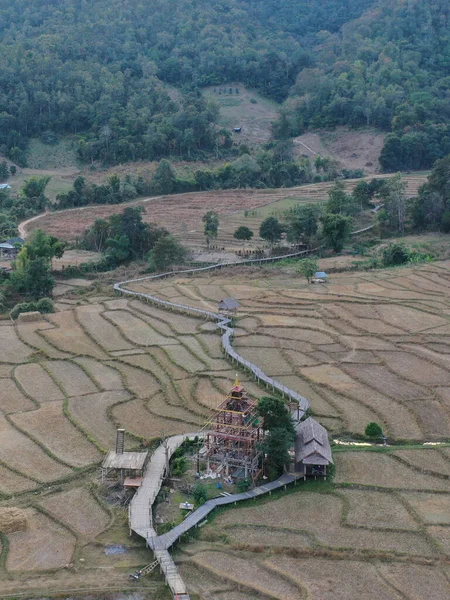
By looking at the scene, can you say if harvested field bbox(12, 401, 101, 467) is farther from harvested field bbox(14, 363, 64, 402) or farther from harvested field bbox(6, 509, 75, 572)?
harvested field bbox(6, 509, 75, 572)

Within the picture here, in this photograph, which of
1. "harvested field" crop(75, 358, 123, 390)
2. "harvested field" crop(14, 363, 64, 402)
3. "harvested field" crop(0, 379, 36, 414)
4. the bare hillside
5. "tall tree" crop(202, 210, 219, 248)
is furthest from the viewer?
the bare hillside

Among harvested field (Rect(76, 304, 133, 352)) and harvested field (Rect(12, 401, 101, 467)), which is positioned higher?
harvested field (Rect(76, 304, 133, 352))

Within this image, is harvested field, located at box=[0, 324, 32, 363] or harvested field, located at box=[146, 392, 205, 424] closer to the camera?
harvested field, located at box=[146, 392, 205, 424]

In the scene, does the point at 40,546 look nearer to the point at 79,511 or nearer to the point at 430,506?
the point at 79,511

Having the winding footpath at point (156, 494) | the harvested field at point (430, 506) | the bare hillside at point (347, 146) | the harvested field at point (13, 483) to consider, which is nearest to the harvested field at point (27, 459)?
the harvested field at point (13, 483)

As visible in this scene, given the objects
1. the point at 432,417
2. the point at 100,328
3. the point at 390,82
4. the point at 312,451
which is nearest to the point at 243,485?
the point at 312,451

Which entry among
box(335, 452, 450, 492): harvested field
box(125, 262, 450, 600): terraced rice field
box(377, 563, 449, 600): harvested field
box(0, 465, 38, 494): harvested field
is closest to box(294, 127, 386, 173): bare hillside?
box(125, 262, 450, 600): terraced rice field

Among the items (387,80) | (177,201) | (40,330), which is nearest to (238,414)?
(40,330)

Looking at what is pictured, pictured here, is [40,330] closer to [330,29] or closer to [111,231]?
[111,231]
